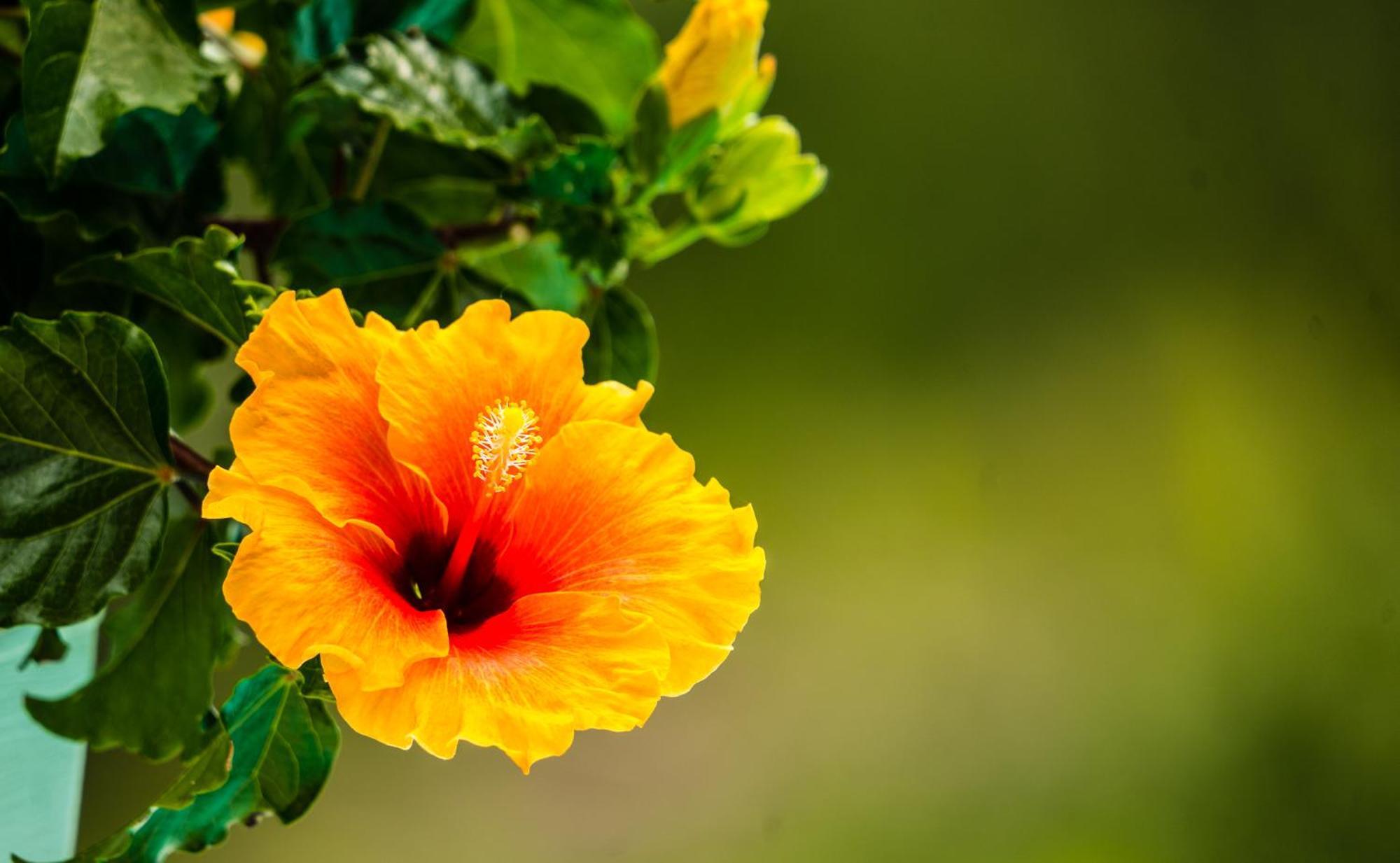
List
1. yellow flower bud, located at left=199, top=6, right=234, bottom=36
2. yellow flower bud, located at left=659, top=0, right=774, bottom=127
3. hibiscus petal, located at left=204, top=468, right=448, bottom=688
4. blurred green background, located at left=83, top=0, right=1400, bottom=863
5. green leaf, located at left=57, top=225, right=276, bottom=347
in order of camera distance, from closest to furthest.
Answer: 1. hibiscus petal, located at left=204, top=468, right=448, bottom=688
2. green leaf, located at left=57, top=225, right=276, bottom=347
3. yellow flower bud, located at left=659, top=0, right=774, bottom=127
4. yellow flower bud, located at left=199, top=6, right=234, bottom=36
5. blurred green background, located at left=83, top=0, right=1400, bottom=863

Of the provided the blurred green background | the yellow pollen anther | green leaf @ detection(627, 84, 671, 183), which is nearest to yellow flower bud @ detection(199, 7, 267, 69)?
green leaf @ detection(627, 84, 671, 183)

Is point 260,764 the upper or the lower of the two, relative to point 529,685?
lower

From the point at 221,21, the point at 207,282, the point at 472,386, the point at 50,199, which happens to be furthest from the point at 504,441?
the point at 221,21

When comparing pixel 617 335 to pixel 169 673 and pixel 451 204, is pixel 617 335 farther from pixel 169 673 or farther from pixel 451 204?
pixel 169 673

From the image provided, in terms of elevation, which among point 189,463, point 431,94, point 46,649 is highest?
point 431,94

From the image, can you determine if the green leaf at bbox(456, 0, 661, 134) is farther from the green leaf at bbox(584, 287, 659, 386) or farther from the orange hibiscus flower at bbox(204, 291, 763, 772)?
the orange hibiscus flower at bbox(204, 291, 763, 772)

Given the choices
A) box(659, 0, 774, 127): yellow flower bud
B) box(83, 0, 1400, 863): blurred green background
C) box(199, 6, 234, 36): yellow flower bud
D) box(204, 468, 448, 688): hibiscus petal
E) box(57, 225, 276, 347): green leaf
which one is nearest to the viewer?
box(204, 468, 448, 688): hibiscus petal

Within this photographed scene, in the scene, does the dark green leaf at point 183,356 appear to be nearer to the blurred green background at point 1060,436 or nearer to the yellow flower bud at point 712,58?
the yellow flower bud at point 712,58

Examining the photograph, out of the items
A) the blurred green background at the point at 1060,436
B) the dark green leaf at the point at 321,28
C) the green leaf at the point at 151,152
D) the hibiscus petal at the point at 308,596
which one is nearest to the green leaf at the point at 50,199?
the green leaf at the point at 151,152
